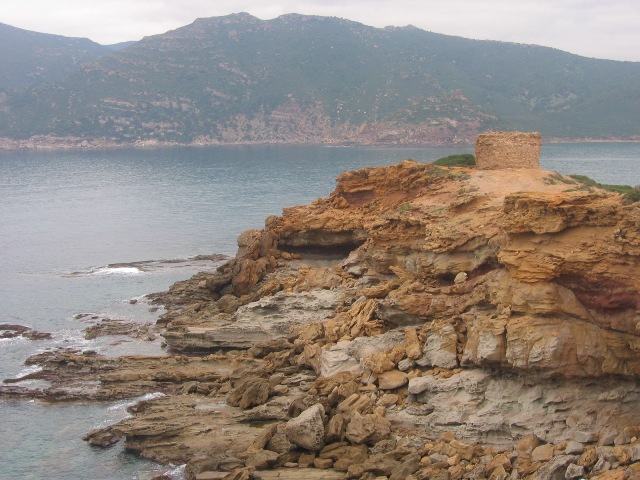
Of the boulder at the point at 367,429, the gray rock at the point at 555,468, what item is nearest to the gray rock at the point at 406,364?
the boulder at the point at 367,429

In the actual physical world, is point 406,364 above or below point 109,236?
above

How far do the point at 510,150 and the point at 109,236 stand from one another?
157 feet

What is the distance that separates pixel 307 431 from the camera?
910 inches

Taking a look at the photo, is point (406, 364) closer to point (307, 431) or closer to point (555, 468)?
point (307, 431)

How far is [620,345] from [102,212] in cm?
8256

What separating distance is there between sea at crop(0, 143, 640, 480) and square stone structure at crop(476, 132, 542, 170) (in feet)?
65.0

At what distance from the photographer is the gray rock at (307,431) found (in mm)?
23016

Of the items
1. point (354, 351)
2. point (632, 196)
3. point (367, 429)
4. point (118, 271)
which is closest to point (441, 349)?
point (367, 429)

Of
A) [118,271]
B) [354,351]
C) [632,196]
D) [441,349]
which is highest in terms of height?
[632,196]

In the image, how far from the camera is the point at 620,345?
20359 millimetres

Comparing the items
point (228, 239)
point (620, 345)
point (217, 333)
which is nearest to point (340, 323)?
point (217, 333)

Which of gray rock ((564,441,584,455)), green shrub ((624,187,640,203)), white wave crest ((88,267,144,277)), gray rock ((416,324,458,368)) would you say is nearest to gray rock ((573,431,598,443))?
gray rock ((564,441,584,455))

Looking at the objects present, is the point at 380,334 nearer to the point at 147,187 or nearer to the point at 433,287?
the point at 433,287

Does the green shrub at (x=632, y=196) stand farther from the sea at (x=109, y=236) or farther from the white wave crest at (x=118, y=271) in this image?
the white wave crest at (x=118, y=271)
